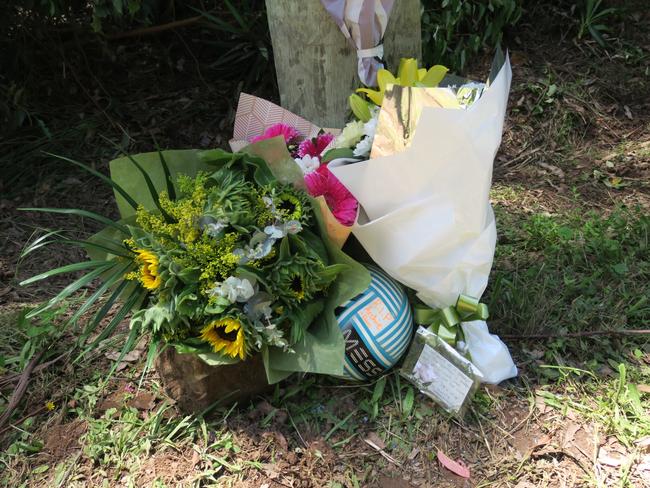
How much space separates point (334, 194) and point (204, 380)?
691 mm

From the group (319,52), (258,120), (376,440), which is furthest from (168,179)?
(376,440)

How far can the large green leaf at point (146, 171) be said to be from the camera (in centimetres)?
170

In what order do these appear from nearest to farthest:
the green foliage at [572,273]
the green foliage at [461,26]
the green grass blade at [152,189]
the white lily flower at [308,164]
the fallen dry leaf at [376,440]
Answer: the green grass blade at [152,189] → the fallen dry leaf at [376,440] → the white lily flower at [308,164] → the green foliage at [572,273] → the green foliage at [461,26]

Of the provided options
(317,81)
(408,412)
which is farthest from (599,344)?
(317,81)

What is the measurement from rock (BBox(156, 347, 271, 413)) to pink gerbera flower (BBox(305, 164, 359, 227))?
0.51 meters

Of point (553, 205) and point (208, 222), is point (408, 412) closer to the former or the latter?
point (208, 222)

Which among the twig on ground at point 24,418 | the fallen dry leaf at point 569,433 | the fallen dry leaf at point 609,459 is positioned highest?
the twig on ground at point 24,418

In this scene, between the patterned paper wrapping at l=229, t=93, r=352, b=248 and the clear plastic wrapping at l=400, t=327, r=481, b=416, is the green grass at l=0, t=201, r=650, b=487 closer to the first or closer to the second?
the clear plastic wrapping at l=400, t=327, r=481, b=416

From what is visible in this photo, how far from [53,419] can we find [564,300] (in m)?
1.87

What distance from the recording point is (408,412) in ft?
5.82

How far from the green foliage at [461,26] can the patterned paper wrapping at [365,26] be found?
4.88 ft

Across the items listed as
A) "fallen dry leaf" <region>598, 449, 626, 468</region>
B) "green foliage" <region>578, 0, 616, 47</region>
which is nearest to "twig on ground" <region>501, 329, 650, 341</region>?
"fallen dry leaf" <region>598, 449, 626, 468</region>

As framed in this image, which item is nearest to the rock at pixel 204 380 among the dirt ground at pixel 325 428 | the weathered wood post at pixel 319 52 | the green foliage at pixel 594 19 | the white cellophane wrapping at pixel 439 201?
the dirt ground at pixel 325 428

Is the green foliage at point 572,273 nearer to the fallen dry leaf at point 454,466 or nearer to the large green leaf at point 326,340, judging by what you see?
the fallen dry leaf at point 454,466
